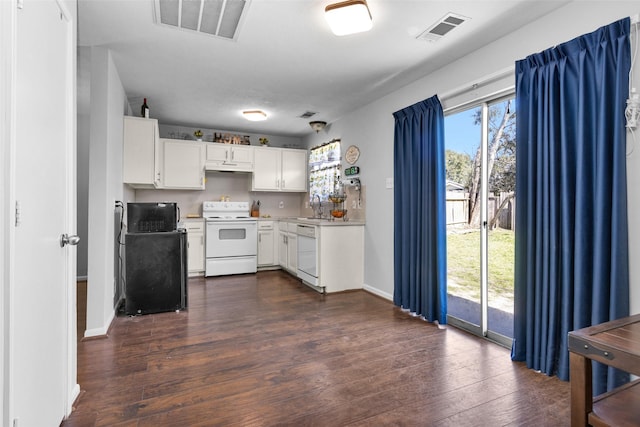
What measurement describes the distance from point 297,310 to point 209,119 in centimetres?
329

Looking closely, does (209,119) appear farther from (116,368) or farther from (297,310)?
(116,368)

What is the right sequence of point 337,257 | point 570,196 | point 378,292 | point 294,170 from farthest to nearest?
point 294,170 → point 337,257 → point 378,292 → point 570,196

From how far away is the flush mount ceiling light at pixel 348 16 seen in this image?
218 cm

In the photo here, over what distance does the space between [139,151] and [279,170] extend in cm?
246

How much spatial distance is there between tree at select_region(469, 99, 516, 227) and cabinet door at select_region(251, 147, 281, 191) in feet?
11.9

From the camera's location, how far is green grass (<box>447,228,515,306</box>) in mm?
2854

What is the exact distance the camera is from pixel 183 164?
5.36 m

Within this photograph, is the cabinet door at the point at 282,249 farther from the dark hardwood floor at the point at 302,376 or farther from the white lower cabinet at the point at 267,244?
the dark hardwood floor at the point at 302,376

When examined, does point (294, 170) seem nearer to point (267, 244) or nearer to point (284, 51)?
point (267, 244)

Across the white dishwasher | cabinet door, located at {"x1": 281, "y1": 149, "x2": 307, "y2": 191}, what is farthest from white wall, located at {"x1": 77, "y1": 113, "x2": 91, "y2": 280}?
the white dishwasher

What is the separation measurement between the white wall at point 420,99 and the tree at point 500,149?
0.86ft

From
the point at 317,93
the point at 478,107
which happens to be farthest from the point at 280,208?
the point at 478,107

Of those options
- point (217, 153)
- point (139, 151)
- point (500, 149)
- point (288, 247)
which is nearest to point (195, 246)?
point (288, 247)
